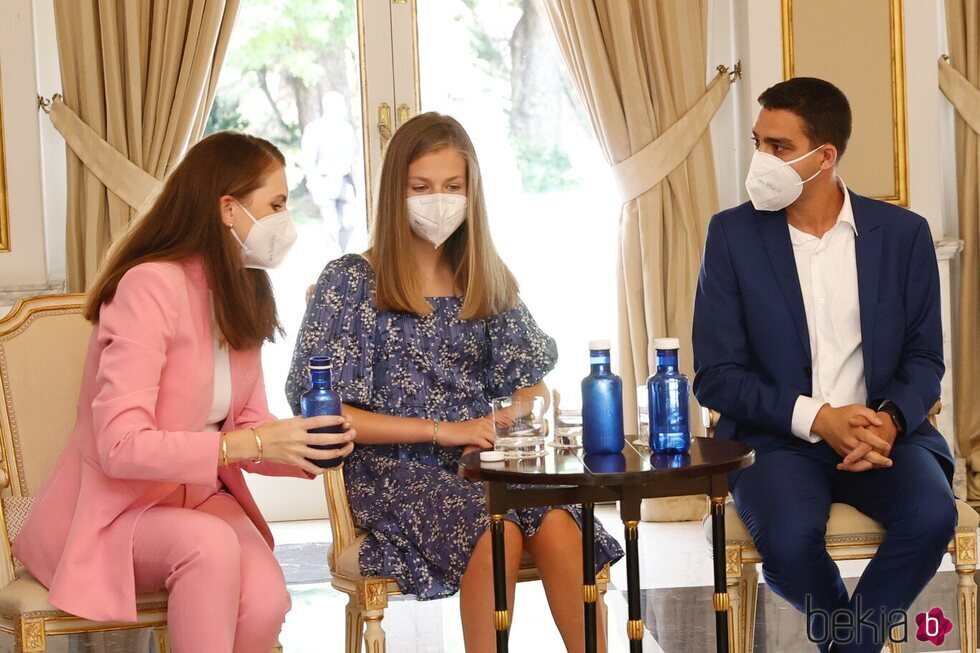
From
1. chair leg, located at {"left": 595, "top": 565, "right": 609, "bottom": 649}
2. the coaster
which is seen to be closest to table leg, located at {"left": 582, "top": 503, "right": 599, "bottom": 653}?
chair leg, located at {"left": 595, "top": 565, "right": 609, "bottom": 649}

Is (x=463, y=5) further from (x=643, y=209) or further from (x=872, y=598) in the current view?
(x=872, y=598)

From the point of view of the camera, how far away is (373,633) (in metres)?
2.32

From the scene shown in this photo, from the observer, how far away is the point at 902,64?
441cm

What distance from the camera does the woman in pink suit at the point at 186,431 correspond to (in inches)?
82.8

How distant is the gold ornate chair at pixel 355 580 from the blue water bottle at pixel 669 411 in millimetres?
366

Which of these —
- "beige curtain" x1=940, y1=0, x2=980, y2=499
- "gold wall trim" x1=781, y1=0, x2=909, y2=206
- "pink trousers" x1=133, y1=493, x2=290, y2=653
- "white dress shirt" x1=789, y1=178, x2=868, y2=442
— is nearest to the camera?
"pink trousers" x1=133, y1=493, x2=290, y2=653

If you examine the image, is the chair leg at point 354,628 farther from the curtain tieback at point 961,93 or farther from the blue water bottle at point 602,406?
the curtain tieback at point 961,93

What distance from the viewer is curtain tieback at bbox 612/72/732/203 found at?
4465 mm

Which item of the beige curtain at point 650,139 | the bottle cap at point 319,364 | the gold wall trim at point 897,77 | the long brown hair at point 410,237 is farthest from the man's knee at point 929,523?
the gold wall trim at point 897,77

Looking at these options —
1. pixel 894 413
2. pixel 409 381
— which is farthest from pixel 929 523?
pixel 409 381

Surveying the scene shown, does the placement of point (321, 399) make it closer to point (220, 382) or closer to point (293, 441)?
point (293, 441)

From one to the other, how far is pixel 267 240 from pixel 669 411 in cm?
85

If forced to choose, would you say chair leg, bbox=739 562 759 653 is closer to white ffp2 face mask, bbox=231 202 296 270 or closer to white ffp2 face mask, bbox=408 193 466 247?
white ffp2 face mask, bbox=408 193 466 247

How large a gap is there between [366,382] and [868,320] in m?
1.14
